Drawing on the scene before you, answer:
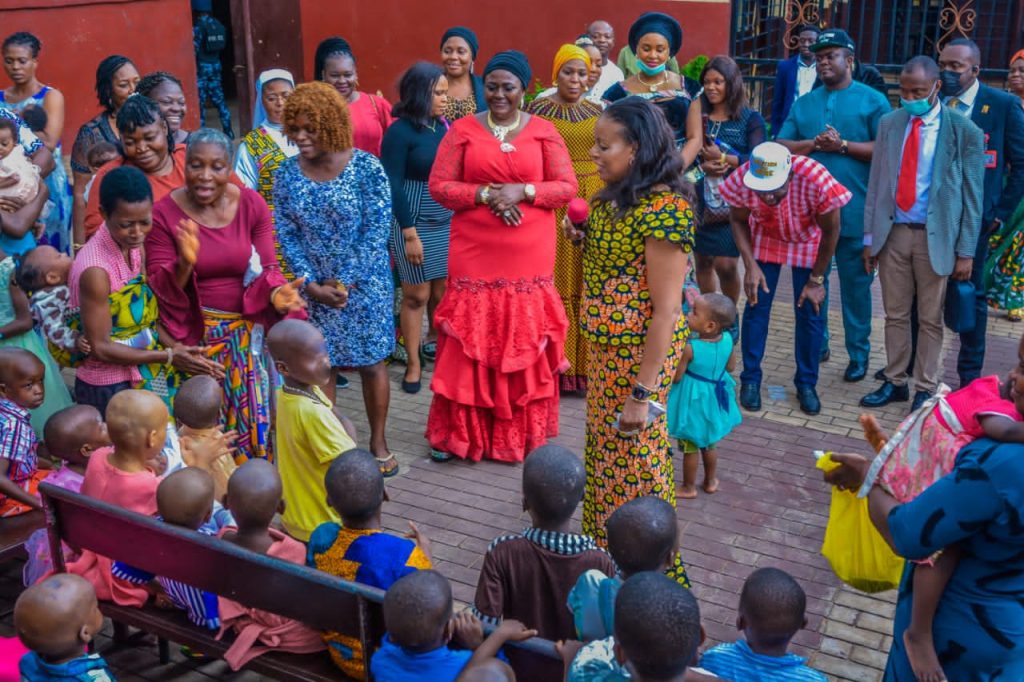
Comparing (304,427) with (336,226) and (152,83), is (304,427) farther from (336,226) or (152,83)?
(152,83)

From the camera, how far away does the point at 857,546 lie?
3777mm

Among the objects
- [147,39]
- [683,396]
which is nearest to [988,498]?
[683,396]

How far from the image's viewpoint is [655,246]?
405cm

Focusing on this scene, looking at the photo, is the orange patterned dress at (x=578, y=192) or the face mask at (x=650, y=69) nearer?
the orange patterned dress at (x=578, y=192)

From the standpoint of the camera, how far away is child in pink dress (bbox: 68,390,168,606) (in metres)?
3.85

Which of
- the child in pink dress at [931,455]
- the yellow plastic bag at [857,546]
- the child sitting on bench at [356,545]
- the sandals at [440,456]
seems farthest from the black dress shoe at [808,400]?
the child sitting on bench at [356,545]

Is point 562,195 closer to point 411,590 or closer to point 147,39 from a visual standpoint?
point 411,590

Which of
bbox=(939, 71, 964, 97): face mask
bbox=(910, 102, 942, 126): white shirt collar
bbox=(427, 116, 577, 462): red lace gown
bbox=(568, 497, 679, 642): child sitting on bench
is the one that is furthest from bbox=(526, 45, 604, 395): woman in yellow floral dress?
bbox=(568, 497, 679, 642): child sitting on bench

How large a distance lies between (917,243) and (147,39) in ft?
29.7

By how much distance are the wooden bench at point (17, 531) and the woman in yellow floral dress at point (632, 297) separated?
2.32m

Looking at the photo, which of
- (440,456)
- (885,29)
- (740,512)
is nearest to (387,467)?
(440,456)

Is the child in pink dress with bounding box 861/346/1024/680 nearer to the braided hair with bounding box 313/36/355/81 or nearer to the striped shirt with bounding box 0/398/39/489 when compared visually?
the striped shirt with bounding box 0/398/39/489

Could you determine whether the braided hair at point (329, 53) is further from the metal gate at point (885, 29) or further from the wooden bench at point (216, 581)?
the metal gate at point (885, 29)

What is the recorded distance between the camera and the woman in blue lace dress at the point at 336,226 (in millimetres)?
5148
